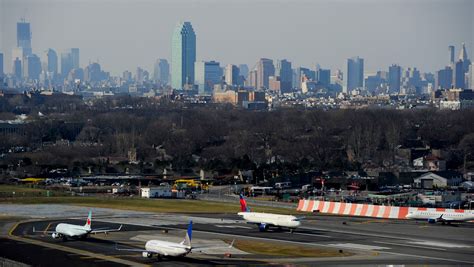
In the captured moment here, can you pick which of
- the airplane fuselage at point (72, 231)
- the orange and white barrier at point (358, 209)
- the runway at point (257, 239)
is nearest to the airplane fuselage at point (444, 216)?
the runway at point (257, 239)

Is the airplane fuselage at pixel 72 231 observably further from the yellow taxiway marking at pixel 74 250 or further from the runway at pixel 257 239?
the yellow taxiway marking at pixel 74 250

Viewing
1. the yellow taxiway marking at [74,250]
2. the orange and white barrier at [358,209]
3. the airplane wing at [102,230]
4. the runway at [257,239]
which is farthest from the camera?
the orange and white barrier at [358,209]

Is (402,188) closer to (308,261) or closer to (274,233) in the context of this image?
(274,233)

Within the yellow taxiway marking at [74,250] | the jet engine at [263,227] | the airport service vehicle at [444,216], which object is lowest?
the yellow taxiway marking at [74,250]

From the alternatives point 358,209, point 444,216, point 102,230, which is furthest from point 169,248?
point 358,209

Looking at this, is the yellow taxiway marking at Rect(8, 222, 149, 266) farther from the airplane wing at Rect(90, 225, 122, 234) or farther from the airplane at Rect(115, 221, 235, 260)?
the airplane wing at Rect(90, 225, 122, 234)

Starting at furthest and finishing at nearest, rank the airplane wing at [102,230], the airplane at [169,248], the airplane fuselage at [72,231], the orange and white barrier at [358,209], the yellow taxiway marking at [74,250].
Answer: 1. the orange and white barrier at [358,209]
2. the airplane wing at [102,230]
3. the airplane fuselage at [72,231]
4. the yellow taxiway marking at [74,250]
5. the airplane at [169,248]

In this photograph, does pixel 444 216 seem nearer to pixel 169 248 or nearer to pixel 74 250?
pixel 169 248
